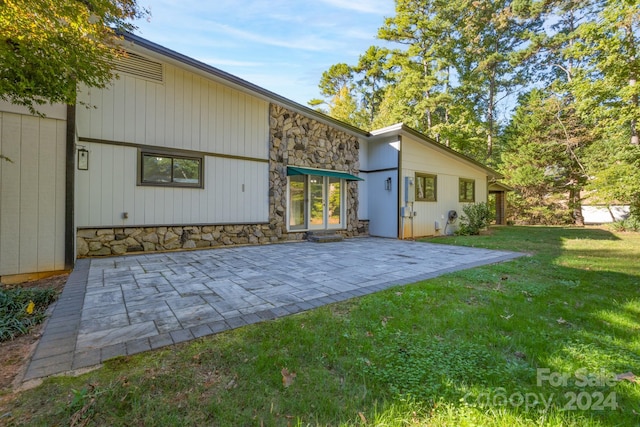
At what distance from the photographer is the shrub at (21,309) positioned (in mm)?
2393

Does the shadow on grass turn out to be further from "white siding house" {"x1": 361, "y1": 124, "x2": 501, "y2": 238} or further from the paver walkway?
"white siding house" {"x1": 361, "y1": 124, "x2": 501, "y2": 238}

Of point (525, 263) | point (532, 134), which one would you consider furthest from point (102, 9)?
point (532, 134)

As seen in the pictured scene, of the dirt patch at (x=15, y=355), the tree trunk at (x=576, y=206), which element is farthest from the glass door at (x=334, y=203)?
the tree trunk at (x=576, y=206)

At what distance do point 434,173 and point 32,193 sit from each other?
→ 1112 cm

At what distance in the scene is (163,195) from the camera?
661cm

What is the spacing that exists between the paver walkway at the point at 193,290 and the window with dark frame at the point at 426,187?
13.4 ft

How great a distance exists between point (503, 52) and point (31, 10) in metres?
22.7

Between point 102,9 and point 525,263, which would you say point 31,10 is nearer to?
point 102,9

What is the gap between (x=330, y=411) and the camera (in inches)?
58.8

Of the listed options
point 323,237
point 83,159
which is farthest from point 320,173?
point 83,159

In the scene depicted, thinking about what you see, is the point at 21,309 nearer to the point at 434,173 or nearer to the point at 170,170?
the point at 170,170

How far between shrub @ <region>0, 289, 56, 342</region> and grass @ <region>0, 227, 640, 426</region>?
1168mm

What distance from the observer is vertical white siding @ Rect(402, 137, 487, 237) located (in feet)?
32.3

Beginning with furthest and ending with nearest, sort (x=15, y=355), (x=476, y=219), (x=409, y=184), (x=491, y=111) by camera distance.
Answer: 1. (x=491, y=111)
2. (x=476, y=219)
3. (x=409, y=184)
4. (x=15, y=355)
